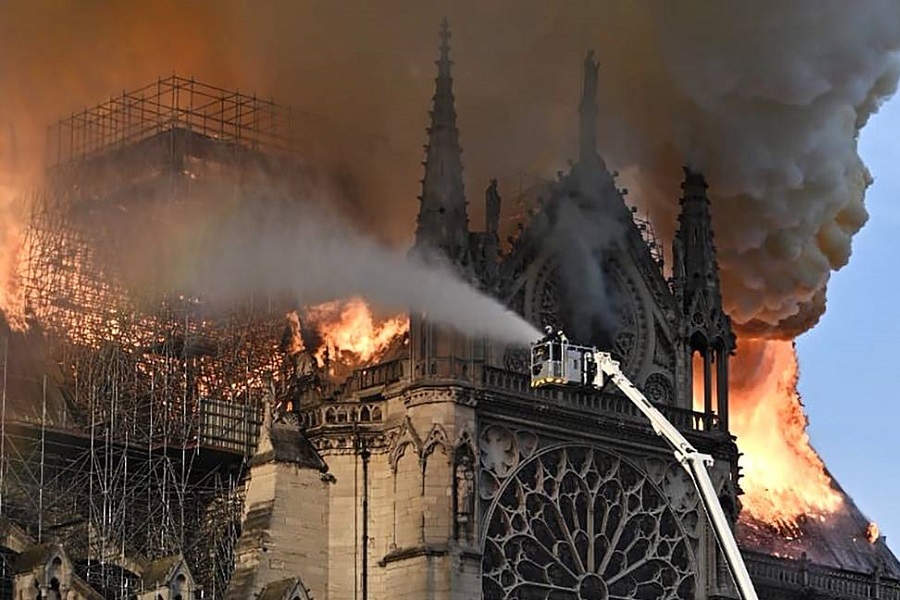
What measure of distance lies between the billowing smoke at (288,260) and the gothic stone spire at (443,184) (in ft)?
3.79

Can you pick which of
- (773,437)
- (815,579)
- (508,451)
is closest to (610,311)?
(508,451)

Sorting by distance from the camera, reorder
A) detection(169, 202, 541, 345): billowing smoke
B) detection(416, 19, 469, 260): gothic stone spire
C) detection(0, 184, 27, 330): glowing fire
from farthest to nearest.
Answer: detection(0, 184, 27, 330): glowing fire
detection(169, 202, 541, 345): billowing smoke
detection(416, 19, 469, 260): gothic stone spire

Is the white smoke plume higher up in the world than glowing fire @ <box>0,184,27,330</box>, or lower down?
higher up

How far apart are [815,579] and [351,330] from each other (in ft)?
45.1

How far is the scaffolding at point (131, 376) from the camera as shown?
5853 cm

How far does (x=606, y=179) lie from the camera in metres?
62.5

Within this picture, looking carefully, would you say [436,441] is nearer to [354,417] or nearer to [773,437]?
[354,417]

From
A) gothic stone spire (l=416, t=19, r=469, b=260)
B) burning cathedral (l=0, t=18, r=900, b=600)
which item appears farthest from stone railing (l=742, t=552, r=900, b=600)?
gothic stone spire (l=416, t=19, r=469, b=260)

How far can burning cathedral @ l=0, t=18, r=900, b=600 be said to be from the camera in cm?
5684

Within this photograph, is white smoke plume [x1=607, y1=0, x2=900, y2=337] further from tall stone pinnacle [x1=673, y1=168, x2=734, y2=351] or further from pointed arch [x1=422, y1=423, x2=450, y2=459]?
pointed arch [x1=422, y1=423, x2=450, y2=459]

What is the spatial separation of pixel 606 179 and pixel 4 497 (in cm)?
1546

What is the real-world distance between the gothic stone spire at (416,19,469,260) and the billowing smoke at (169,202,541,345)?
1.15 metres

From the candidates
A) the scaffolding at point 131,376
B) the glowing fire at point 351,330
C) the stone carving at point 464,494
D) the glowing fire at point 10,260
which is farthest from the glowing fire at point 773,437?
the glowing fire at point 10,260

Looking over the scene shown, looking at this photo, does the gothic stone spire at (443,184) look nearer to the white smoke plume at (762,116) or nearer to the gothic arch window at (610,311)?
the gothic arch window at (610,311)
